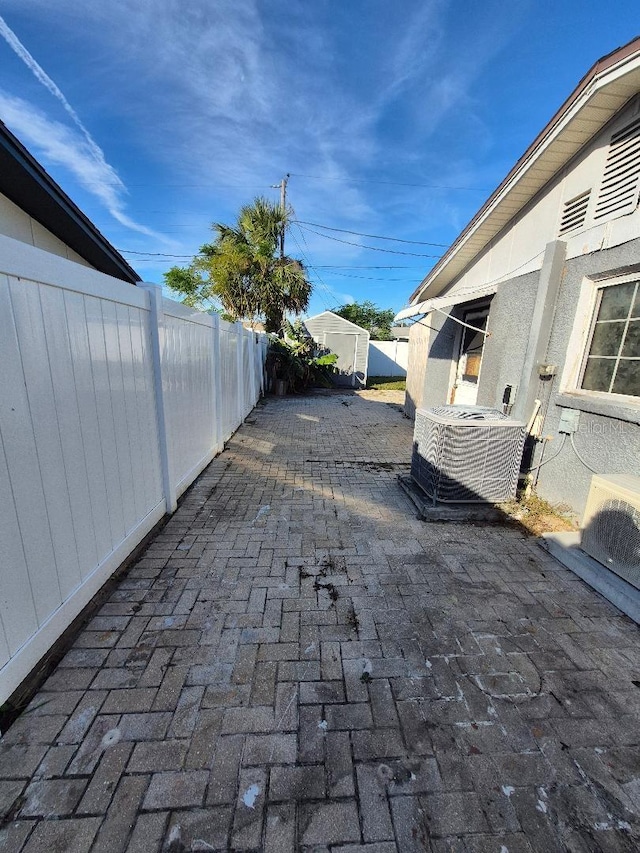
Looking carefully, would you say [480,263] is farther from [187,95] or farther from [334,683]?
[187,95]

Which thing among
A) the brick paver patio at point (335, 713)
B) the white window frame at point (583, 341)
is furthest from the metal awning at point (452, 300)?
the brick paver patio at point (335, 713)

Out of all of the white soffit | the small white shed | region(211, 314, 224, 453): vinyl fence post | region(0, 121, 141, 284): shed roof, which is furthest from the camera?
the small white shed

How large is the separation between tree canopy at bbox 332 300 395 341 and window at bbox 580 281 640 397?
121ft

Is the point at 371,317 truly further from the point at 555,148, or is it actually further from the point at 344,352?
the point at 555,148

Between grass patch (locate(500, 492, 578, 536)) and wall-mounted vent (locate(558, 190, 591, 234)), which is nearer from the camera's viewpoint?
grass patch (locate(500, 492, 578, 536))

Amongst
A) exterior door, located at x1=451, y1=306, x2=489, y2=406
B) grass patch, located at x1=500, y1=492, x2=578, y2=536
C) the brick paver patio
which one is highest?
exterior door, located at x1=451, y1=306, x2=489, y2=406

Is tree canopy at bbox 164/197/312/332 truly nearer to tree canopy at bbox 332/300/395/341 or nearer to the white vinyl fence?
the white vinyl fence

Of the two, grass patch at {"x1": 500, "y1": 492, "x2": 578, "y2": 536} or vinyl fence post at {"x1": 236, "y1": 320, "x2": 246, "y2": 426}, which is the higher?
vinyl fence post at {"x1": 236, "y1": 320, "x2": 246, "y2": 426}

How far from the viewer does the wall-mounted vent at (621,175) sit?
3.30 meters

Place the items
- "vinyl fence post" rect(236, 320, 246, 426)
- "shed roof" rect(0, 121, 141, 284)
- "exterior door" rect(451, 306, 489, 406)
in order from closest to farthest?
"shed roof" rect(0, 121, 141, 284)
"exterior door" rect(451, 306, 489, 406)
"vinyl fence post" rect(236, 320, 246, 426)

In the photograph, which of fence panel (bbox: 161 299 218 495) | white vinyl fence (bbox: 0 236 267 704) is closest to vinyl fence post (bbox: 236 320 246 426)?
fence panel (bbox: 161 299 218 495)

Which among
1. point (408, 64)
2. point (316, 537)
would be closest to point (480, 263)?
point (408, 64)

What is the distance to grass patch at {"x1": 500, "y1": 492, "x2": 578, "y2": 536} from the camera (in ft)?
12.3

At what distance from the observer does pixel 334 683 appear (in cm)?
196
